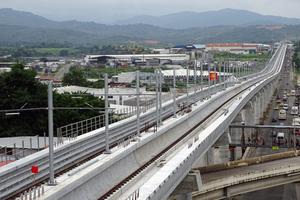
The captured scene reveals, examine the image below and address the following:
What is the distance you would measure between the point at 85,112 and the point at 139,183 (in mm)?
27481

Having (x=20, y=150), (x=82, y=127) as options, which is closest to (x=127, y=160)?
(x=82, y=127)

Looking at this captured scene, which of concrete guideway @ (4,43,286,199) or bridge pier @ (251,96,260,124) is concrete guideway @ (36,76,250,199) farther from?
bridge pier @ (251,96,260,124)

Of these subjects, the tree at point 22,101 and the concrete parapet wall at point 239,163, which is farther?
the tree at point 22,101

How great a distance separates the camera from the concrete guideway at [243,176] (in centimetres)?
3525

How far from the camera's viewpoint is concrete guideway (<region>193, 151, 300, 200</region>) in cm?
3525

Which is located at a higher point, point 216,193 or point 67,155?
point 67,155

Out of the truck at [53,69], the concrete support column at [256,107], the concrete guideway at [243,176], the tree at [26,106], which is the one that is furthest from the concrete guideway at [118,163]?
the truck at [53,69]

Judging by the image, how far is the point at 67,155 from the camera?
819 inches

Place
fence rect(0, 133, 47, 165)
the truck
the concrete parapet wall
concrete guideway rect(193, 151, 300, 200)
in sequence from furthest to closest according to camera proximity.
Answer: the truck, the concrete parapet wall, concrete guideway rect(193, 151, 300, 200), fence rect(0, 133, 47, 165)

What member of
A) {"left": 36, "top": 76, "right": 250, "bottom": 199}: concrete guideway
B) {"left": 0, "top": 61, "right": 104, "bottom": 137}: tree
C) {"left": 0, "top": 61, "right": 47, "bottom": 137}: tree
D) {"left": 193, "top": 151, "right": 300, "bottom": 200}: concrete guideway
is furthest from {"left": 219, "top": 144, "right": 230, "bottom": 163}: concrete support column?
{"left": 0, "top": 61, "right": 47, "bottom": 137}: tree

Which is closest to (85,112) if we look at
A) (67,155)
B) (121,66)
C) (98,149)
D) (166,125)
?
(166,125)

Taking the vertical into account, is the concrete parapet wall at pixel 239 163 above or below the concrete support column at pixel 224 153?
above

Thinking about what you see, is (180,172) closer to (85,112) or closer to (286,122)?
(85,112)

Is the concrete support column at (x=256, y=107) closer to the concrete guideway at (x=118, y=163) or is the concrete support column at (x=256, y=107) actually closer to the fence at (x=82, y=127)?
the fence at (x=82, y=127)
